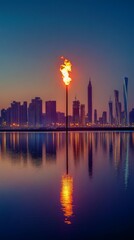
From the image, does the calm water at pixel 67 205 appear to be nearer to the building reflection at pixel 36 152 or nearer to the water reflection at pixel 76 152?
the water reflection at pixel 76 152

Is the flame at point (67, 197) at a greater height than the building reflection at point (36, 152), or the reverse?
the building reflection at point (36, 152)

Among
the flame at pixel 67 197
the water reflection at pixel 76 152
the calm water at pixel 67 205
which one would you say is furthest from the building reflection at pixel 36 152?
the flame at pixel 67 197

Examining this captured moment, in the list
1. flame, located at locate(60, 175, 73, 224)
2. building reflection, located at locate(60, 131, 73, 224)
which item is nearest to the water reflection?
building reflection, located at locate(60, 131, 73, 224)

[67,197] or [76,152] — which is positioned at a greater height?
[76,152]

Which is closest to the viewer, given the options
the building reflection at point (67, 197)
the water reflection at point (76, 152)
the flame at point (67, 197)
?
the building reflection at point (67, 197)

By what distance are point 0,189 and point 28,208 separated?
202 inches

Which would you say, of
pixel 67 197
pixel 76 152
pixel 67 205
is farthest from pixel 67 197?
pixel 76 152

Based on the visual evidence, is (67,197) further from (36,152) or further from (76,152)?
(36,152)

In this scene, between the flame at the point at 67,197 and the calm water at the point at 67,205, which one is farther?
the flame at the point at 67,197

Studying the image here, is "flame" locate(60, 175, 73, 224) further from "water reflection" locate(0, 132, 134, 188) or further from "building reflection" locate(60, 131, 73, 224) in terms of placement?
"water reflection" locate(0, 132, 134, 188)

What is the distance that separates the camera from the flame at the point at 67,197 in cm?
1298

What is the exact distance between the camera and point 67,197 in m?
16.0

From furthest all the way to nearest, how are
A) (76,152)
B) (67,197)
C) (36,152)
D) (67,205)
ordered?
1. (36,152)
2. (76,152)
3. (67,197)
4. (67,205)

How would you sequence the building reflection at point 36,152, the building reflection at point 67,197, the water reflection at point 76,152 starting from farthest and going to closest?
the building reflection at point 36,152, the water reflection at point 76,152, the building reflection at point 67,197
